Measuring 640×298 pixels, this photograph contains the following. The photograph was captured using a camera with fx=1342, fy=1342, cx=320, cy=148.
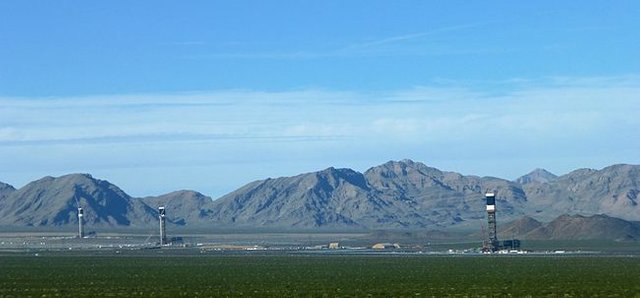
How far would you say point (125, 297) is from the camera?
73.8 meters

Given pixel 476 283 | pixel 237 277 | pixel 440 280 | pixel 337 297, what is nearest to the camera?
pixel 337 297

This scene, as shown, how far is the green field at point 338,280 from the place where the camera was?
258 ft

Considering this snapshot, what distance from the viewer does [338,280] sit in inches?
3871

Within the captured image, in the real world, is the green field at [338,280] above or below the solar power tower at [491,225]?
below

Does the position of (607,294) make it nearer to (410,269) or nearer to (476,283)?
(476,283)

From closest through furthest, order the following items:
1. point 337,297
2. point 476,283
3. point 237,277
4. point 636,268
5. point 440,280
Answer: point 337,297
point 476,283
point 440,280
point 237,277
point 636,268

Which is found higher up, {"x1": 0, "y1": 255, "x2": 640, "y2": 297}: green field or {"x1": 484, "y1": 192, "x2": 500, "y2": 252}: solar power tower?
{"x1": 484, "y1": 192, "x2": 500, "y2": 252}: solar power tower

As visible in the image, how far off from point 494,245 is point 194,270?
81.0 meters

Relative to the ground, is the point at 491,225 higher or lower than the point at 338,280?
higher

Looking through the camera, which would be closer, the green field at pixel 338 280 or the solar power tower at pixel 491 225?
the green field at pixel 338 280

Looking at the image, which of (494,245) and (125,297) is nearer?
(125,297)

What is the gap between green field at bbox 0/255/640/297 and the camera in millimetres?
78769

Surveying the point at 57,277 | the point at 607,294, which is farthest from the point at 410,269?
the point at 607,294

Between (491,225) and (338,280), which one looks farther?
(491,225)
